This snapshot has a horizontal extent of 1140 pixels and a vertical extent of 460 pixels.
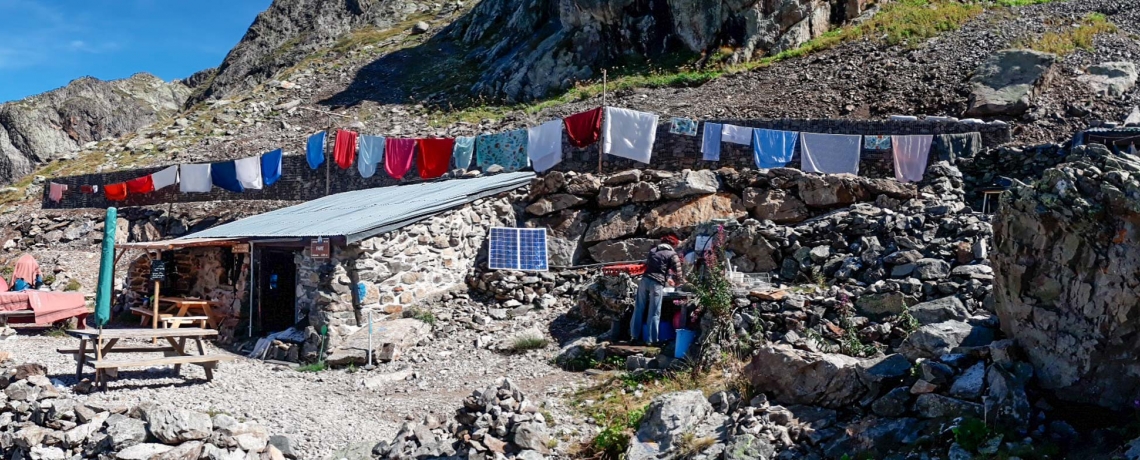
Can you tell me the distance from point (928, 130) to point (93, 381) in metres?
14.4

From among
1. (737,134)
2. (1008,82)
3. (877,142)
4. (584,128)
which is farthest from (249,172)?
(1008,82)

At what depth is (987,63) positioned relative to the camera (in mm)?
22906

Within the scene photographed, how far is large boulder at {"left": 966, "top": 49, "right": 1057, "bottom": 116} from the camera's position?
2038 centimetres

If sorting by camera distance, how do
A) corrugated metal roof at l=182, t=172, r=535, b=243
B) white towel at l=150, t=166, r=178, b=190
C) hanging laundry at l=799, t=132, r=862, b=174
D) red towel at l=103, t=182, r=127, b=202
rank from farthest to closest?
red towel at l=103, t=182, r=127, b=202
white towel at l=150, t=166, r=178, b=190
hanging laundry at l=799, t=132, r=862, b=174
corrugated metal roof at l=182, t=172, r=535, b=243

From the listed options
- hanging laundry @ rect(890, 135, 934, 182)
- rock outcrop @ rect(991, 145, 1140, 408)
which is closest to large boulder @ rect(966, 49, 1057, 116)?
hanging laundry @ rect(890, 135, 934, 182)

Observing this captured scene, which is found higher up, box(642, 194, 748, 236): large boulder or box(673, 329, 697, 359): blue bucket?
box(642, 194, 748, 236): large boulder

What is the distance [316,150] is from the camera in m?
20.7

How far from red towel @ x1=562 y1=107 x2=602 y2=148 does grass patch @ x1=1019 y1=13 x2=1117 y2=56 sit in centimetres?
1445

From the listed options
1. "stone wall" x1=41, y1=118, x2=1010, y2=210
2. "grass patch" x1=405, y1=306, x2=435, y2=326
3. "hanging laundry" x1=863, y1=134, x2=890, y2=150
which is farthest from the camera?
"stone wall" x1=41, y1=118, x2=1010, y2=210

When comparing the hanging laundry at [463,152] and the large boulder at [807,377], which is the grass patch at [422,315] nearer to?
the hanging laundry at [463,152]

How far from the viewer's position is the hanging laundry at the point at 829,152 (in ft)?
50.4

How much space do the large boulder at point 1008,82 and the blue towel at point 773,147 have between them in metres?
8.15

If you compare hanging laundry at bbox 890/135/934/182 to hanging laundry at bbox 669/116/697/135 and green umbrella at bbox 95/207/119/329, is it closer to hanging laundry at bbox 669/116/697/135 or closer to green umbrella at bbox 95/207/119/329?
hanging laundry at bbox 669/116/697/135

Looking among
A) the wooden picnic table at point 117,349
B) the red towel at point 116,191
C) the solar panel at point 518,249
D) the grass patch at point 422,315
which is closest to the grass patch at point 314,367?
the wooden picnic table at point 117,349
